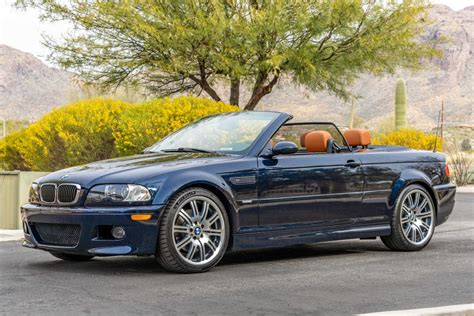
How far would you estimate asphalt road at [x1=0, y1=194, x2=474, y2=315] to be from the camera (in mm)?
7641

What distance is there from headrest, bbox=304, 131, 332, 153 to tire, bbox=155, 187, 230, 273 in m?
1.79

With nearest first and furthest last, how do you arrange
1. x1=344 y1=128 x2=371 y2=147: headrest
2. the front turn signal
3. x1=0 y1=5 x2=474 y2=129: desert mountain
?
1. the front turn signal
2. x1=344 y1=128 x2=371 y2=147: headrest
3. x1=0 y1=5 x2=474 y2=129: desert mountain

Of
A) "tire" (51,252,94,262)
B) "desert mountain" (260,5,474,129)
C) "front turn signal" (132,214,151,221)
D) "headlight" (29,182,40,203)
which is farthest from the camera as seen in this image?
"desert mountain" (260,5,474,129)

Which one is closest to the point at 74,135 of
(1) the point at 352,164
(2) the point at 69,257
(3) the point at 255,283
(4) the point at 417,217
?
(2) the point at 69,257

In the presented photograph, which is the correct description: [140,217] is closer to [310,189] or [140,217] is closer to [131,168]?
[131,168]

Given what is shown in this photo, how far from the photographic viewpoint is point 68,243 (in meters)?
9.36

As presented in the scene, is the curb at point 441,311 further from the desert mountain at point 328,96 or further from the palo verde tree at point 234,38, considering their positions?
the desert mountain at point 328,96

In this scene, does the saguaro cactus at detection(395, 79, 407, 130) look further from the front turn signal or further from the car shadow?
the front turn signal

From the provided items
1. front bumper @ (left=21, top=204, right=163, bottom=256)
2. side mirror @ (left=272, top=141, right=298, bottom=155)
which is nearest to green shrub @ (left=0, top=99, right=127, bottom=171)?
side mirror @ (left=272, top=141, right=298, bottom=155)

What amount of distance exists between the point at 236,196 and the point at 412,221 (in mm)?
2743

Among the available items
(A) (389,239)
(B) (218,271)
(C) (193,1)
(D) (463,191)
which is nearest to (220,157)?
(B) (218,271)

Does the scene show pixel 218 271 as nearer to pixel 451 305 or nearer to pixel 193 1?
pixel 451 305

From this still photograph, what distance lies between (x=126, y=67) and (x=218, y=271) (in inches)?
733

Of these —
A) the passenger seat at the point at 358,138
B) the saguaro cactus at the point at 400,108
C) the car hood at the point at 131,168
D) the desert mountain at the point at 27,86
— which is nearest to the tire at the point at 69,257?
the car hood at the point at 131,168
